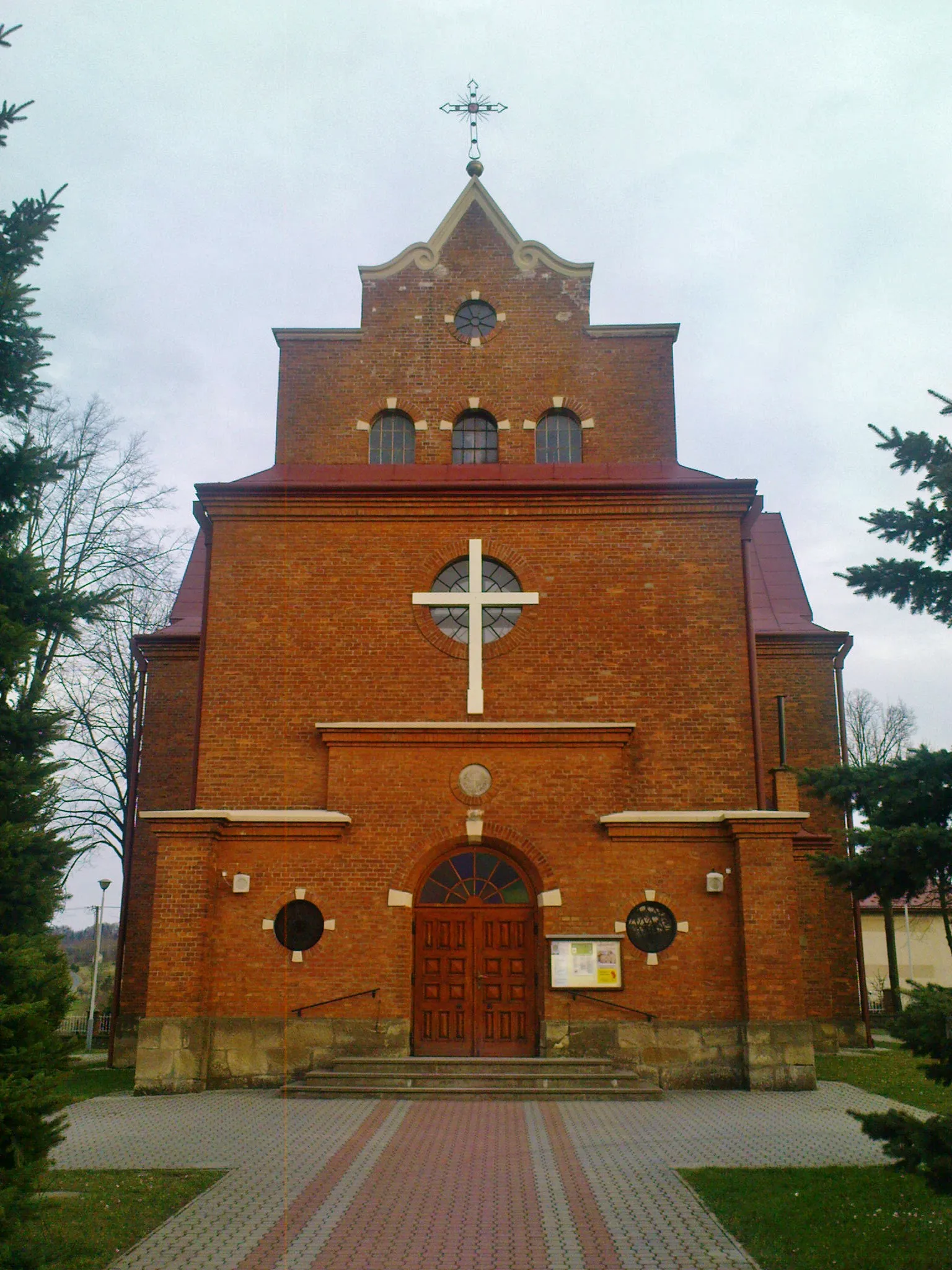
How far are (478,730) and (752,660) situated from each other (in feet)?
13.9

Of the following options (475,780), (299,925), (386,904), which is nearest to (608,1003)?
(386,904)

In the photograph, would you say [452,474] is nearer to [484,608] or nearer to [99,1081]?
[484,608]

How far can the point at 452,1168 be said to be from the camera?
33.5ft

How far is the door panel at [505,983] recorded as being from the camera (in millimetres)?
15617

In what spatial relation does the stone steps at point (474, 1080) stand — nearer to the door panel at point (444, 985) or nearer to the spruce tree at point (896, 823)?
the door panel at point (444, 985)

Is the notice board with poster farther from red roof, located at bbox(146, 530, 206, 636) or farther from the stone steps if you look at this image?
red roof, located at bbox(146, 530, 206, 636)

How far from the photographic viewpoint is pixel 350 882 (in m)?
15.9

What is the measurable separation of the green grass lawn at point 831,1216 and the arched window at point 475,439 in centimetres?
1154

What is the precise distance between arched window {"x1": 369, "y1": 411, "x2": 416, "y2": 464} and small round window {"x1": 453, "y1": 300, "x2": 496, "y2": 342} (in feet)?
5.52

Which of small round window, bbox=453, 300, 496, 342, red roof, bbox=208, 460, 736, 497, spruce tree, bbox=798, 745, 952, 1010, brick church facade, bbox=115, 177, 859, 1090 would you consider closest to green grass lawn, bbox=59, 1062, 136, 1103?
brick church facade, bbox=115, 177, 859, 1090

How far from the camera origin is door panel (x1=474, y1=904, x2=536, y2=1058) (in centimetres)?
1562

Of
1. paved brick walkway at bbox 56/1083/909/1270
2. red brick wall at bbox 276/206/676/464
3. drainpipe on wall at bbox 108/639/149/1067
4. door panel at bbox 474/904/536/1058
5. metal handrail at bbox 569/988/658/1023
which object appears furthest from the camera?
drainpipe on wall at bbox 108/639/149/1067

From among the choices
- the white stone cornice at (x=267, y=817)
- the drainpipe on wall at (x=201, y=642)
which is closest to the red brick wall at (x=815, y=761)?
the white stone cornice at (x=267, y=817)

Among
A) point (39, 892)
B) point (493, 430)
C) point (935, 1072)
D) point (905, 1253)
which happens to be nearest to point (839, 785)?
point (935, 1072)
